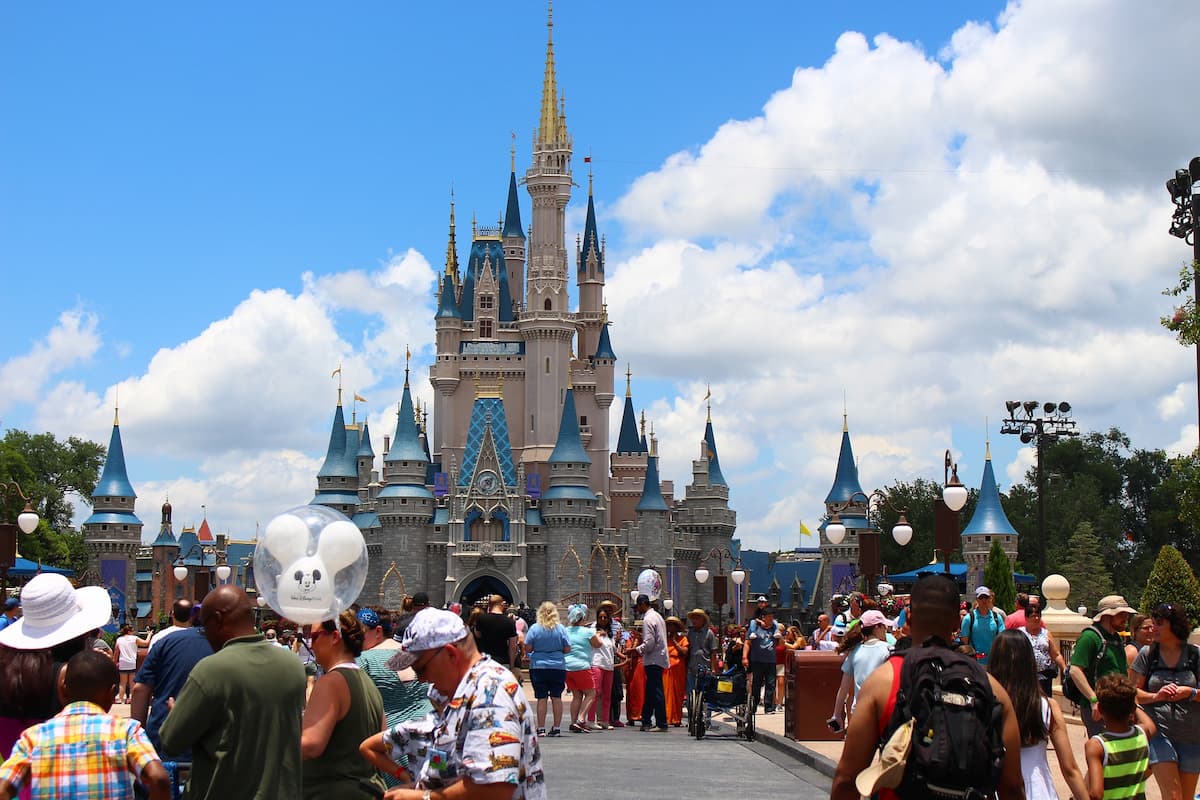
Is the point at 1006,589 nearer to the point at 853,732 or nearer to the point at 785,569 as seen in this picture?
the point at 853,732

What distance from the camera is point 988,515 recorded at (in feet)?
222

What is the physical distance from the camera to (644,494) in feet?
269

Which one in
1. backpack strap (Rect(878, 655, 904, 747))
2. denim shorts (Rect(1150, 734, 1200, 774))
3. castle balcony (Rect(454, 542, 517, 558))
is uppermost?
castle balcony (Rect(454, 542, 517, 558))

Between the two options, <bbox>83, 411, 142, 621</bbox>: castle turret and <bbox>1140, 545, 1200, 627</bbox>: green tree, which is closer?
<bbox>1140, 545, 1200, 627</bbox>: green tree

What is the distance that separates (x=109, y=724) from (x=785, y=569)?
103 metres

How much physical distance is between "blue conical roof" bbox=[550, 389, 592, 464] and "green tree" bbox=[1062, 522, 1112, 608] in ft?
76.6

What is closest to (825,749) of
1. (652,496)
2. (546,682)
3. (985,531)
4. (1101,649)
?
(546,682)

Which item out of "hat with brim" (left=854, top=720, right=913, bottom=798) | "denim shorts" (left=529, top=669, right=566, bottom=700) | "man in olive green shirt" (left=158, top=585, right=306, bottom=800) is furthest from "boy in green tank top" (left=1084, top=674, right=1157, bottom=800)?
"denim shorts" (left=529, top=669, right=566, bottom=700)

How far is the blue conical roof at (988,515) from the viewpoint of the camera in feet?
221

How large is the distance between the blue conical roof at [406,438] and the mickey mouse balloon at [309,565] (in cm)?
7300

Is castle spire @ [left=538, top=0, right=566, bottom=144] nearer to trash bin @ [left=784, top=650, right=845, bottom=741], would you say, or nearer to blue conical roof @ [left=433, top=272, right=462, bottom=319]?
blue conical roof @ [left=433, top=272, right=462, bottom=319]

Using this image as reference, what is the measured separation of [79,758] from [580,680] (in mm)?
13479

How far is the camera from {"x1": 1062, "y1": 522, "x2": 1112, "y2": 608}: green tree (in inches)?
2687

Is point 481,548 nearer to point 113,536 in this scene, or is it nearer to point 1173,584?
point 113,536
